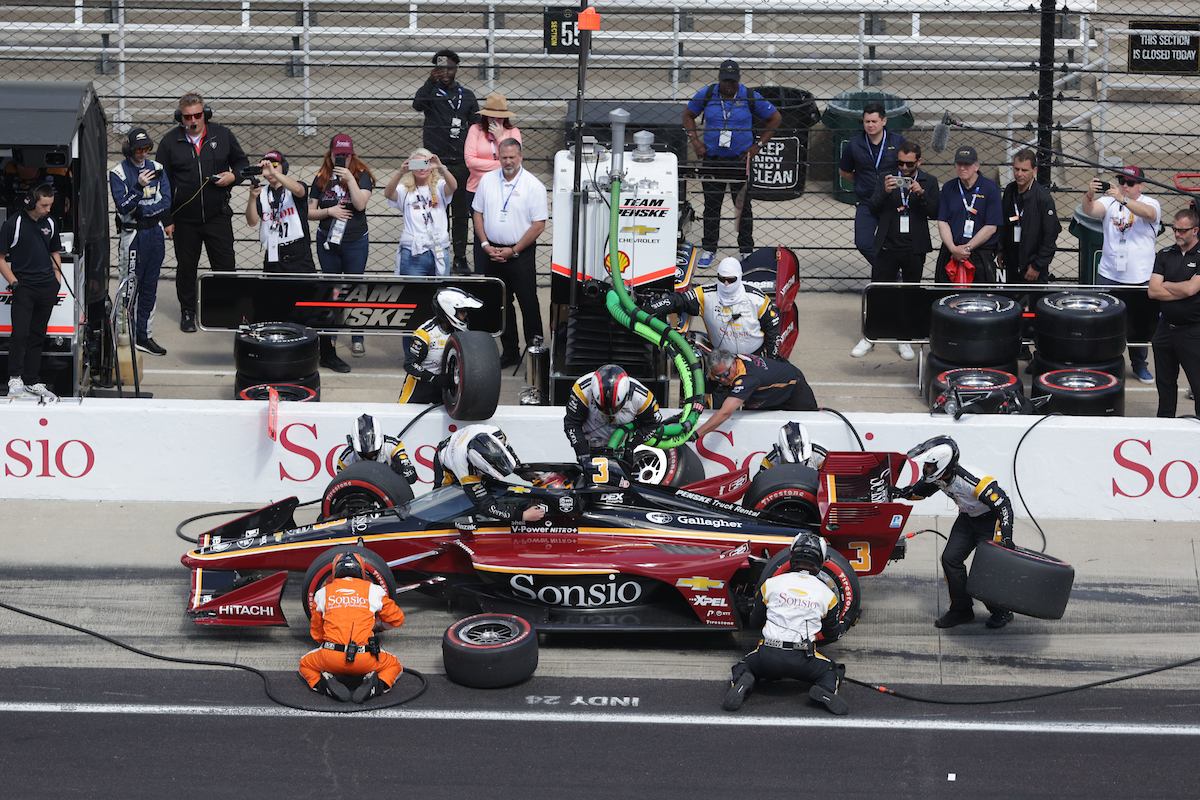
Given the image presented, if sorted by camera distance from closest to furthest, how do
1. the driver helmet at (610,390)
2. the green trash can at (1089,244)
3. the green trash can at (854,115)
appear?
the driver helmet at (610,390) < the green trash can at (1089,244) < the green trash can at (854,115)

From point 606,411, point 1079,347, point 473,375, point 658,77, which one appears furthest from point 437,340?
point 658,77

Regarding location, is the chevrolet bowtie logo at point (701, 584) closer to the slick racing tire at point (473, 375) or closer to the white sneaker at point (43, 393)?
the slick racing tire at point (473, 375)

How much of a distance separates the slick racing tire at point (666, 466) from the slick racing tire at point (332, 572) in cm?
181

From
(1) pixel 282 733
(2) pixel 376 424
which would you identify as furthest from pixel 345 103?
(1) pixel 282 733

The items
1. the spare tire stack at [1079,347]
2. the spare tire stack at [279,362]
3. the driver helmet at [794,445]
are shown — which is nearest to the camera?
the driver helmet at [794,445]

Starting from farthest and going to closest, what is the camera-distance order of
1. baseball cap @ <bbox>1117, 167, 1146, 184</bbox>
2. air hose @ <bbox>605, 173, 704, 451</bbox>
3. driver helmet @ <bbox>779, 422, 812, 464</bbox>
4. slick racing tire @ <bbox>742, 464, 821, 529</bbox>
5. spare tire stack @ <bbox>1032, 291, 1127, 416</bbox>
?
baseball cap @ <bbox>1117, 167, 1146, 184</bbox> → spare tire stack @ <bbox>1032, 291, 1127, 416</bbox> → air hose @ <bbox>605, 173, 704, 451</bbox> → driver helmet @ <bbox>779, 422, 812, 464</bbox> → slick racing tire @ <bbox>742, 464, 821, 529</bbox>

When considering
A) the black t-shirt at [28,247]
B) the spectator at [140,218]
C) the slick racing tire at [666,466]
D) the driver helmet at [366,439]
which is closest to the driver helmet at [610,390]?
the slick racing tire at [666,466]

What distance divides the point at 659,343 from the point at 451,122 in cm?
466

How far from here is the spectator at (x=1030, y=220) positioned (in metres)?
13.1

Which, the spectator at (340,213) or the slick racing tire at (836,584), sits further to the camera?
the spectator at (340,213)

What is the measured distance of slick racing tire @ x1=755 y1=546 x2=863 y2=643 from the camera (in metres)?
8.52

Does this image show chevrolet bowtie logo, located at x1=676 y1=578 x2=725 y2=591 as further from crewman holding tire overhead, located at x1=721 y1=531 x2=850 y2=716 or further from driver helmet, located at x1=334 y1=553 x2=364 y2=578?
driver helmet, located at x1=334 y1=553 x2=364 y2=578

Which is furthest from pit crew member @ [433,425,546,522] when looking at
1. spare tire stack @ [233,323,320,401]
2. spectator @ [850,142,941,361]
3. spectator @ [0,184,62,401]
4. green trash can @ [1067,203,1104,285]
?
green trash can @ [1067,203,1104,285]

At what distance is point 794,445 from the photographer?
10125 millimetres
